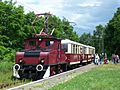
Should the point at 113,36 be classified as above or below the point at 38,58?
above

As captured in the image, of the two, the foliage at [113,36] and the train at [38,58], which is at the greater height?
the foliage at [113,36]

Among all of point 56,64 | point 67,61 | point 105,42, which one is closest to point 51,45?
point 56,64

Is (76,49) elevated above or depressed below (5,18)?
below

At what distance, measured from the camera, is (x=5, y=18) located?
57375mm

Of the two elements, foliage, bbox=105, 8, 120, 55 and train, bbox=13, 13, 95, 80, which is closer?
train, bbox=13, 13, 95, 80

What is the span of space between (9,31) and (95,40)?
94266 mm

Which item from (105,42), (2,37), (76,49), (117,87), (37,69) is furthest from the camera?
(105,42)

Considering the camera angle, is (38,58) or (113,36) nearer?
(38,58)

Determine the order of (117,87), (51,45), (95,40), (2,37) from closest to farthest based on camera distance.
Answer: (117,87)
(51,45)
(2,37)
(95,40)

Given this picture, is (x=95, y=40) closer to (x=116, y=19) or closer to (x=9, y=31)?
(x=116, y=19)

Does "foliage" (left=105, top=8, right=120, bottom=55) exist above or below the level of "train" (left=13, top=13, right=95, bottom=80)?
above

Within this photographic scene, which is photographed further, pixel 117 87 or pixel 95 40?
pixel 95 40

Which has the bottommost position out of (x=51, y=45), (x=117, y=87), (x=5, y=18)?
(x=117, y=87)

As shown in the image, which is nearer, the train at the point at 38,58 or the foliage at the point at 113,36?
the train at the point at 38,58
